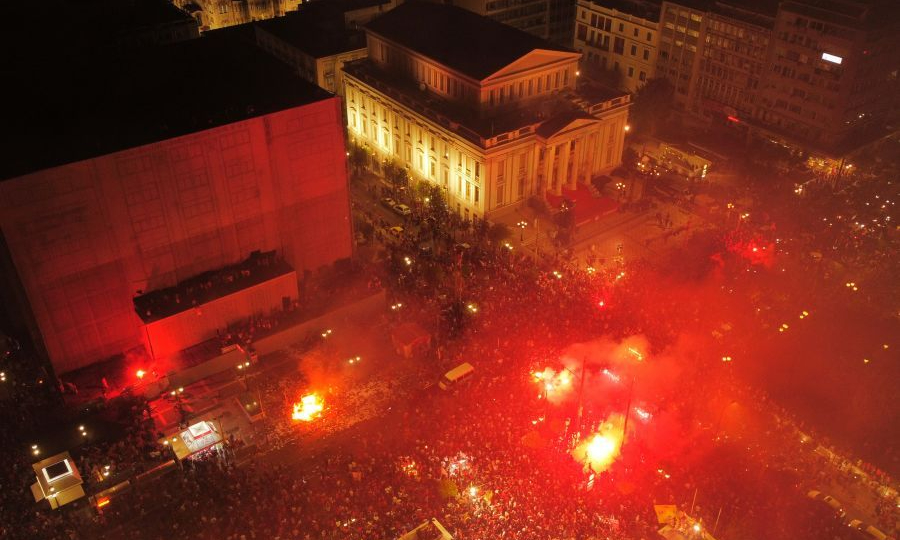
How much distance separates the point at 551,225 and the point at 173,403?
34765mm

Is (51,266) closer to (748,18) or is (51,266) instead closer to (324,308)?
(324,308)

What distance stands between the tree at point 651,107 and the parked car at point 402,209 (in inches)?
1190

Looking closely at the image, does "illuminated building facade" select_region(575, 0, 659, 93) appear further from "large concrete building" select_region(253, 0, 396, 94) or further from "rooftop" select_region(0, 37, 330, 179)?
"rooftop" select_region(0, 37, 330, 179)

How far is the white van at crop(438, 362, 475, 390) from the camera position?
136 feet

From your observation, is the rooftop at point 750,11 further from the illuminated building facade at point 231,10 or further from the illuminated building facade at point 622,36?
the illuminated building facade at point 231,10

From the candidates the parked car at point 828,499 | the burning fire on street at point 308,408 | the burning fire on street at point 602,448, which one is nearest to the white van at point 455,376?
the burning fire on street at point 308,408

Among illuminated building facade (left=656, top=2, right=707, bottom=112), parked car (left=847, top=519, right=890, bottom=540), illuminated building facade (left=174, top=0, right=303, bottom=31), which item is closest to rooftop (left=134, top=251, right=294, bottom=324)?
parked car (left=847, top=519, right=890, bottom=540)

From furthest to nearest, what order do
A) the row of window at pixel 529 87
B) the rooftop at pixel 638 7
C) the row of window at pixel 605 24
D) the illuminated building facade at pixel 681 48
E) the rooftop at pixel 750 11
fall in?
the row of window at pixel 605 24 < the rooftop at pixel 638 7 < the illuminated building facade at pixel 681 48 < the rooftop at pixel 750 11 < the row of window at pixel 529 87

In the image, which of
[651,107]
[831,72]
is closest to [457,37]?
[651,107]

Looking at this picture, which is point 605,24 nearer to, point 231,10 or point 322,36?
point 322,36

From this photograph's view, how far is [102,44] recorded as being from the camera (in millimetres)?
67812

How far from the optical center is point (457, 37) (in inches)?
2539

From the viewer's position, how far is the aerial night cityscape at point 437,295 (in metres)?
35.0

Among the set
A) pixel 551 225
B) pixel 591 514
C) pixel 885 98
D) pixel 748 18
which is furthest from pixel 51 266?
pixel 885 98
